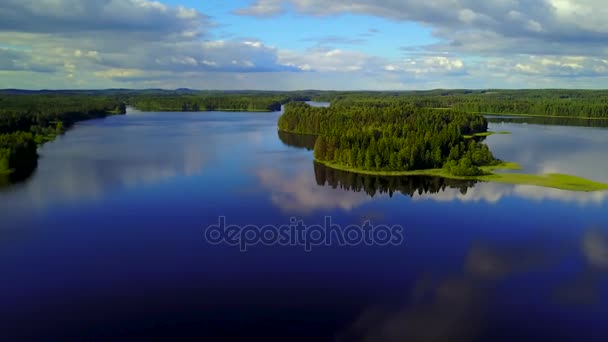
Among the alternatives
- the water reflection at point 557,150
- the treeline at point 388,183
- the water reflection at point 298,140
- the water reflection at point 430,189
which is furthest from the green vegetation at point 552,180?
the water reflection at point 298,140

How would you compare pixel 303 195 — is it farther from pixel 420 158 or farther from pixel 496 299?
pixel 496 299

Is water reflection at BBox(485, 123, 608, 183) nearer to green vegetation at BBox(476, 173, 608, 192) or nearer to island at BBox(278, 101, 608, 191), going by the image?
green vegetation at BBox(476, 173, 608, 192)

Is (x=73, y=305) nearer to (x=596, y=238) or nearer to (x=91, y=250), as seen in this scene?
(x=91, y=250)

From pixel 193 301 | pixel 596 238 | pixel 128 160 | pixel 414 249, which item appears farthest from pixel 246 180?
pixel 596 238

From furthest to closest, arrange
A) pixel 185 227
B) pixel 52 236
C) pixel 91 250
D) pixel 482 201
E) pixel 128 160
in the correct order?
1. pixel 128 160
2. pixel 482 201
3. pixel 185 227
4. pixel 52 236
5. pixel 91 250
